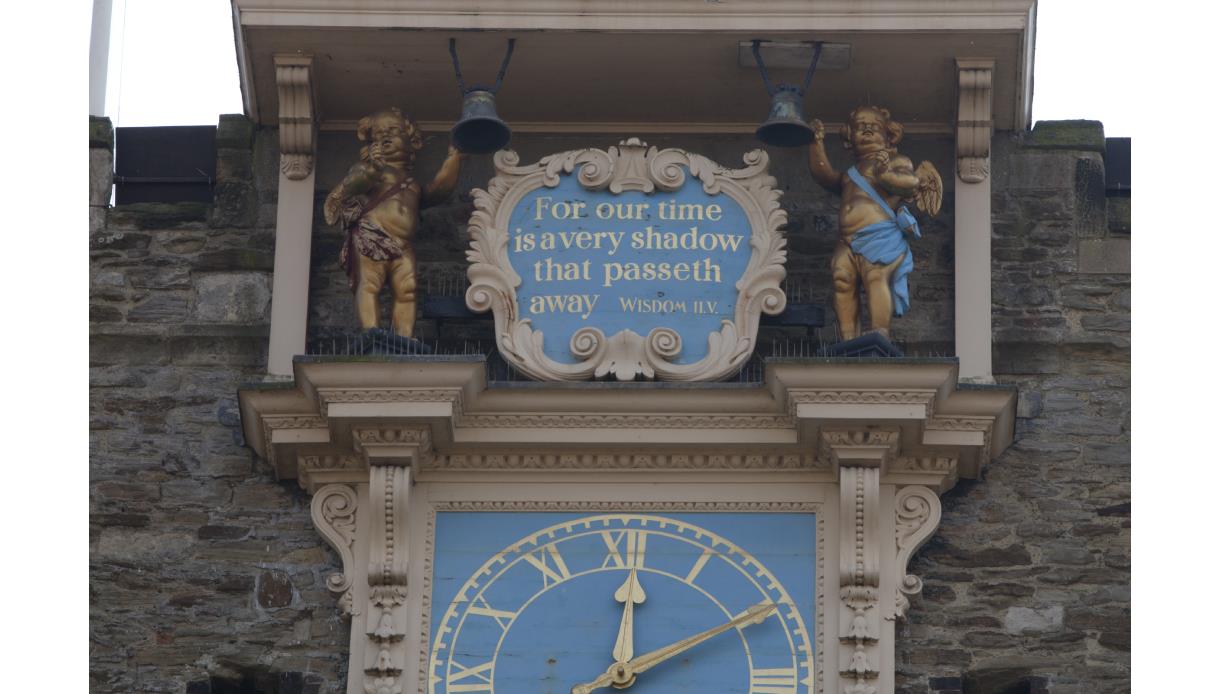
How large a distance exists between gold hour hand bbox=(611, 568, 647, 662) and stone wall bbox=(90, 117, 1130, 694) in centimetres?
103

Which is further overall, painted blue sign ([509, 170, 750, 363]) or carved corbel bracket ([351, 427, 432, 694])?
painted blue sign ([509, 170, 750, 363])

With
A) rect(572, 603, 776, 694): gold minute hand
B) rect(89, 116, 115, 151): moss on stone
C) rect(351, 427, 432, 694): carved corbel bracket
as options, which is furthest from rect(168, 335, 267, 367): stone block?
rect(572, 603, 776, 694): gold minute hand

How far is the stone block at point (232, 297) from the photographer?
1454 centimetres

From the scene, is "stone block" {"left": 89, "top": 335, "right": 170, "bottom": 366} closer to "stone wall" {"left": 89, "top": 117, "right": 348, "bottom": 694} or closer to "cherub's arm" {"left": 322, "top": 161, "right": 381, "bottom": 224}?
"stone wall" {"left": 89, "top": 117, "right": 348, "bottom": 694}

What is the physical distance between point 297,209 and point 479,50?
3.23 ft

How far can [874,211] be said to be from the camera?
14172mm

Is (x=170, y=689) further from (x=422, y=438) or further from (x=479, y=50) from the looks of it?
(x=479, y=50)

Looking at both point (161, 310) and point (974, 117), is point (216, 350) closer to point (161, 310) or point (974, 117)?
point (161, 310)

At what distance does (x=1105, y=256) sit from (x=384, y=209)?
9.59 feet

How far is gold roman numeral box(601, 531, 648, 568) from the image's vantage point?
13.7 meters

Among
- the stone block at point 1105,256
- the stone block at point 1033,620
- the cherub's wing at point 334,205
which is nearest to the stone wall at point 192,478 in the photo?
the cherub's wing at point 334,205

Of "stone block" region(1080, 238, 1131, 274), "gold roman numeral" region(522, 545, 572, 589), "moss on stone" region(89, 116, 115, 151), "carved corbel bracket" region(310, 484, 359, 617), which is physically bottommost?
"gold roman numeral" region(522, 545, 572, 589)

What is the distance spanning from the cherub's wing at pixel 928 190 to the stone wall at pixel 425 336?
405 mm

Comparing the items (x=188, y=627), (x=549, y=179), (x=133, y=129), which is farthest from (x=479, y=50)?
(x=188, y=627)
